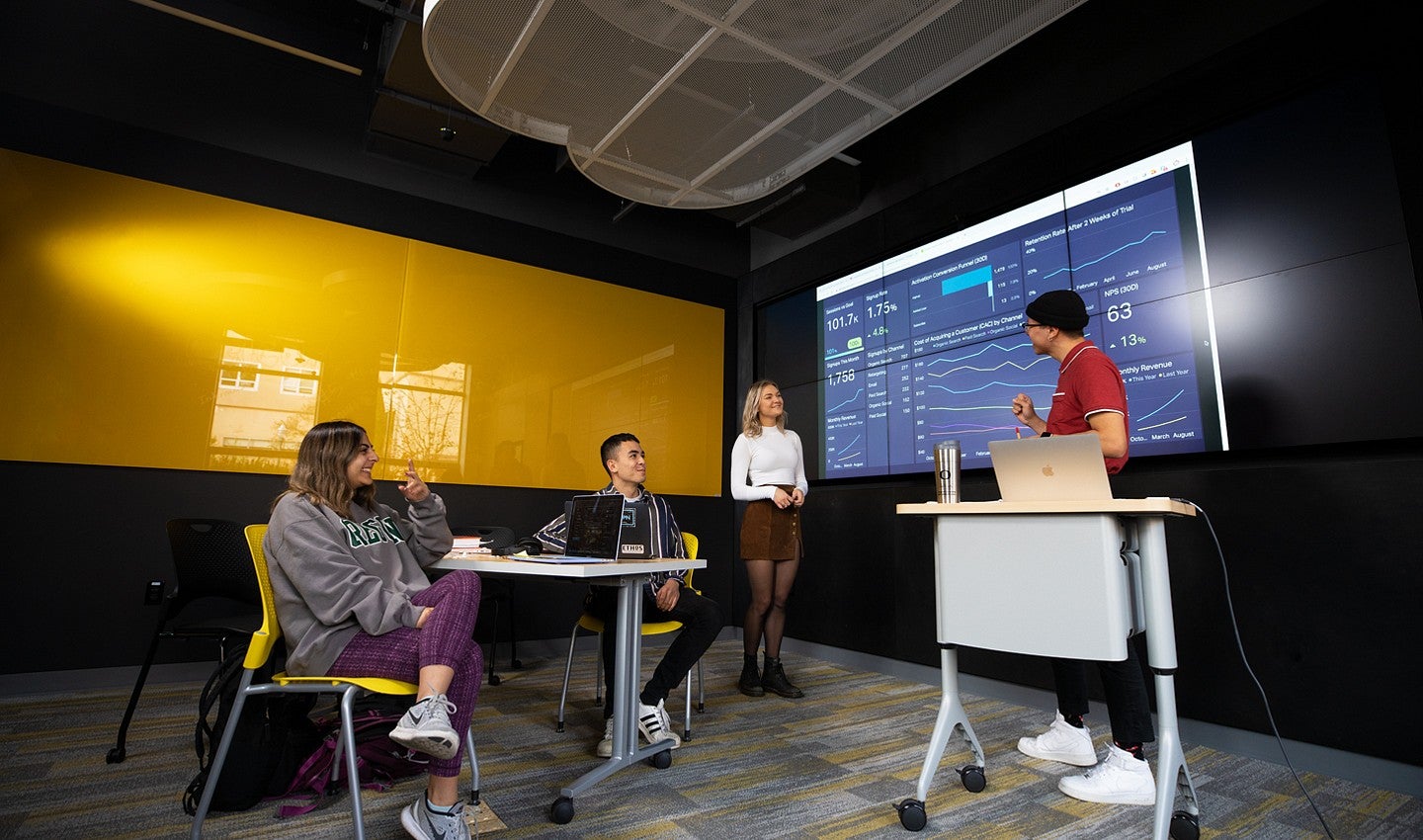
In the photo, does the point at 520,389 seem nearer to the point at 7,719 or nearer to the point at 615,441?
the point at 615,441

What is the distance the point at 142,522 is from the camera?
3684mm

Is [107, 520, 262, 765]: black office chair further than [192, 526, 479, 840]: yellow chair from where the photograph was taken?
Yes

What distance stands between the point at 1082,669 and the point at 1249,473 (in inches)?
40.8

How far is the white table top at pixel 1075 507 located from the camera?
177cm

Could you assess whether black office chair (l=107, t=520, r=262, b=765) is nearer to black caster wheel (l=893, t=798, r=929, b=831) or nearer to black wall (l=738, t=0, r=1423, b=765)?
black caster wheel (l=893, t=798, r=929, b=831)

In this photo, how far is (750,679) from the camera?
3625 mm

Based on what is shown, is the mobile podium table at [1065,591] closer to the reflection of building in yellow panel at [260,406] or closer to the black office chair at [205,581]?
the black office chair at [205,581]

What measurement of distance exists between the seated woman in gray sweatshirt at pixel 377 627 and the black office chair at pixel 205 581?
78cm

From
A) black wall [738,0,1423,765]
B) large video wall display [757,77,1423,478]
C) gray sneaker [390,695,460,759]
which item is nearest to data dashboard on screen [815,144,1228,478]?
large video wall display [757,77,1423,478]

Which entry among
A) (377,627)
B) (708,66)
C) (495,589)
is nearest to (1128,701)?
(377,627)

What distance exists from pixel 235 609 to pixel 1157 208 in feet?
16.8

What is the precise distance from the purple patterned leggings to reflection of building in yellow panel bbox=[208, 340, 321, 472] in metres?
2.68

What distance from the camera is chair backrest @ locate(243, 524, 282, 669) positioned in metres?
1.76

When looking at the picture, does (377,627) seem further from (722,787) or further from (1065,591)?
(1065,591)
